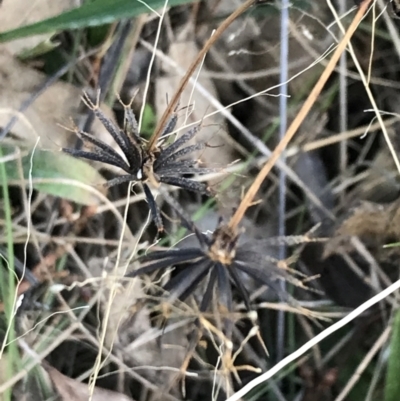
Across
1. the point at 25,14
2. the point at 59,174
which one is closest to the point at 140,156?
the point at 59,174

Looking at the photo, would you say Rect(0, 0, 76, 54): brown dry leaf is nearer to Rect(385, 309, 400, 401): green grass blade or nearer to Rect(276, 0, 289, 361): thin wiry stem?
Rect(276, 0, 289, 361): thin wiry stem

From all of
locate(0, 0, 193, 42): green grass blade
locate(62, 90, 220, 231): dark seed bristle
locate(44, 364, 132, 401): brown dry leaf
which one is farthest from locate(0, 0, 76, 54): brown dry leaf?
locate(44, 364, 132, 401): brown dry leaf

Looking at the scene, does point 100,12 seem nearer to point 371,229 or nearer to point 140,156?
point 140,156

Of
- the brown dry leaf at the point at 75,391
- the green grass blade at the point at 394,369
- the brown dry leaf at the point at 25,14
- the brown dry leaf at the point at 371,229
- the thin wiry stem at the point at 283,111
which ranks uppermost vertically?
the brown dry leaf at the point at 25,14

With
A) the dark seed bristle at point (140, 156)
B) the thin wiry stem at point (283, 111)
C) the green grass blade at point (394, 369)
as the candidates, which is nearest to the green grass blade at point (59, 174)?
the dark seed bristle at point (140, 156)

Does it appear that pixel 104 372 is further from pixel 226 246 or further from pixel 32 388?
pixel 226 246

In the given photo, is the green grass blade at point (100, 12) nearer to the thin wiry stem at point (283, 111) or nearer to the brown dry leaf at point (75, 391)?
the thin wiry stem at point (283, 111)

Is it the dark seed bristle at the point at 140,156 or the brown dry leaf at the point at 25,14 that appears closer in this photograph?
the dark seed bristle at the point at 140,156
